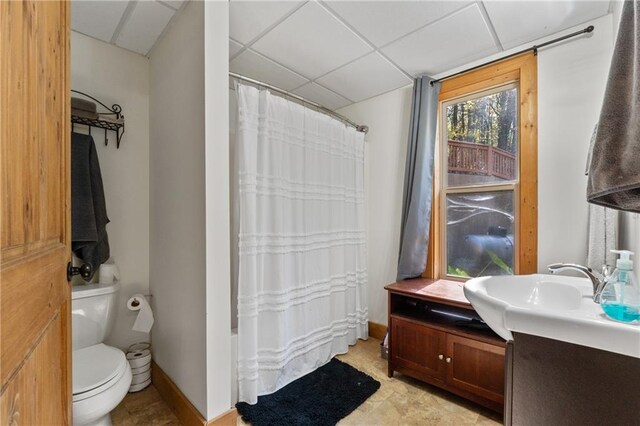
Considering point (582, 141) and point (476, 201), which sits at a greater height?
point (582, 141)

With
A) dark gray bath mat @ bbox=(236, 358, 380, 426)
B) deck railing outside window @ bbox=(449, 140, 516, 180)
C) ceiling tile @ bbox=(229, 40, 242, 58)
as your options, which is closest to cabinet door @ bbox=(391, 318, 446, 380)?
dark gray bath mat @ bbox=(236, 358, 380, 426)

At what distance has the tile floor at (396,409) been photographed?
4.98 feet

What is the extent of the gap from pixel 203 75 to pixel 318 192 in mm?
1102

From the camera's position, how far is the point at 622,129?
56 centimetres

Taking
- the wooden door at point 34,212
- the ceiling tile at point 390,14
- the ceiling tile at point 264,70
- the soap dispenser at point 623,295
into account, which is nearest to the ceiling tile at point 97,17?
the ceiling tile at point 264,70

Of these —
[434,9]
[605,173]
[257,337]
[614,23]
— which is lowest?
[257,337]

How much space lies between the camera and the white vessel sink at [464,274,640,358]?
0.65m

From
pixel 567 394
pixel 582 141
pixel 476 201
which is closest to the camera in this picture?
pixel 567 394

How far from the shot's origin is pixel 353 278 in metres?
2.42

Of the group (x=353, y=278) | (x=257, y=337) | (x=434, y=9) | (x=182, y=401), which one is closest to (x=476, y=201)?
(x=353, y=278)

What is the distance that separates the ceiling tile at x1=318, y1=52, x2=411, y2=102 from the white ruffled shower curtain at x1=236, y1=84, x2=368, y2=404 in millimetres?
356

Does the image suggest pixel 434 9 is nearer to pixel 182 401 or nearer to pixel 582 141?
pixel 582 141

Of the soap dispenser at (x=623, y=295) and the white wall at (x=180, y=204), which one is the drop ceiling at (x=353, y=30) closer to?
the white wall at (x=180, y=204)

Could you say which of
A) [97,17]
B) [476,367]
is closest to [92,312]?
[97,17]
